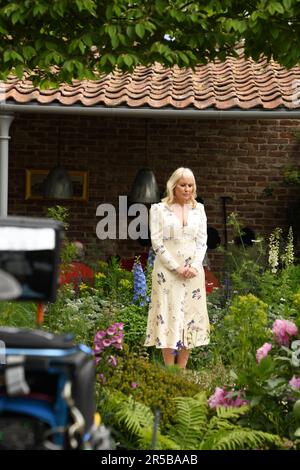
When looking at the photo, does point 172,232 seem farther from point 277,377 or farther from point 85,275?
point 85,275

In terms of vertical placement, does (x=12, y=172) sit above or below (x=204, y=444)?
above

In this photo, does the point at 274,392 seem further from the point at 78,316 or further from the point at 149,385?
the point at 78,316

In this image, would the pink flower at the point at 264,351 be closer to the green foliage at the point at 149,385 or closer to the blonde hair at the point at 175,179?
the green foliage at the point at 149,385

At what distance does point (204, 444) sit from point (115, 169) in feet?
29.4

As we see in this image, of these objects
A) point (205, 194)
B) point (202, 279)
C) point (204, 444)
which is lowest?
point (204, 444)

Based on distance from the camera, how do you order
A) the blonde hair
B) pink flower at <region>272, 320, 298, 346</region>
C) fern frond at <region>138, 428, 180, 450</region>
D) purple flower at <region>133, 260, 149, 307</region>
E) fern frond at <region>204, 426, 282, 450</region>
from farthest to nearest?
purple flower at <region>133, 260, 149, 307</region> → the blonde hair → pink flower at <region>272, 320, 298, 346</region> → fern frond at <region>204, 426, 282, 450</region> → fern frond at <region>138, 428, 180, 450</region>

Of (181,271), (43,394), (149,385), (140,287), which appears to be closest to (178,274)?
(181,271)

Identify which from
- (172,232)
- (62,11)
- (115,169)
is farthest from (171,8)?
(115,169)

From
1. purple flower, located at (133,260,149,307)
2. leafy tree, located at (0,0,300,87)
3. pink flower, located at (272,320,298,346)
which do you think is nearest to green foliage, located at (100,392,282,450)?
pink flower, located at (272,320,298,346)

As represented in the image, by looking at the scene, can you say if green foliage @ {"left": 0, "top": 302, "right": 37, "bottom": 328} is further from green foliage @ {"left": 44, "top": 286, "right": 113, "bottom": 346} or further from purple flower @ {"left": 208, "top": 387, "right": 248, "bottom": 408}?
purple flower @ {"left": 208, "top": 387, "right": 248, "bottom": 408}

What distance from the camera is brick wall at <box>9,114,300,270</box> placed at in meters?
13.1

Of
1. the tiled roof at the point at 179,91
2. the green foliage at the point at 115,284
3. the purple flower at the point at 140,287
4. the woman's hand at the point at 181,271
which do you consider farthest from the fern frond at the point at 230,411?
the tiled roof at the point at 179,91

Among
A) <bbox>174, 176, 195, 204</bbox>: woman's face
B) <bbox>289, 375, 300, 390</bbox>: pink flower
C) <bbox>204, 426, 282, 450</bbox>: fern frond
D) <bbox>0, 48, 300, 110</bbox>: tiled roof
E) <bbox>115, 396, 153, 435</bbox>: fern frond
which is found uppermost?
<bbox>0, 48, 300, 110</bbox>: tiled roof

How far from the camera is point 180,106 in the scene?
11102 mm
